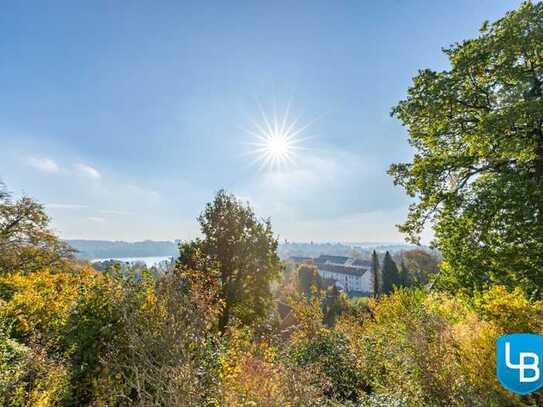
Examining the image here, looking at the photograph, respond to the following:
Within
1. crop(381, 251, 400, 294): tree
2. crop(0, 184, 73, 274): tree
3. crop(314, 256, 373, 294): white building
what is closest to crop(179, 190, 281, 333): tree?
crop(0, 184, 73, 274): tree

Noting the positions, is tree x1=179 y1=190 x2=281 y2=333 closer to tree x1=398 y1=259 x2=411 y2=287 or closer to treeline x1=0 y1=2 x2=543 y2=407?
treeline x1=0 y1=2 x2=543 y2=407

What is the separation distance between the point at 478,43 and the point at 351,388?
383 inches

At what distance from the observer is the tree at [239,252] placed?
15438mm

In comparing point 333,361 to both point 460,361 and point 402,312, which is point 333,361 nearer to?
point 460,361

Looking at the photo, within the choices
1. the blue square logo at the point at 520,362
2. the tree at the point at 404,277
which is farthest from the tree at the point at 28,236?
the tree at the point at 404,277

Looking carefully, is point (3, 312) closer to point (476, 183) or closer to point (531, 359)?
point (531, 359)

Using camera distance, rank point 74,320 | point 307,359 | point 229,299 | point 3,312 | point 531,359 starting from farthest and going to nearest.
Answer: point 229,299 → point 307,359 → point 3,312 → point 74,320 → point 531,359

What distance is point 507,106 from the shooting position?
25.1ft

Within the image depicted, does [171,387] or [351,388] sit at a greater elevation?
[171,387]

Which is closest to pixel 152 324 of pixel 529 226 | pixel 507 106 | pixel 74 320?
pixel 74 320

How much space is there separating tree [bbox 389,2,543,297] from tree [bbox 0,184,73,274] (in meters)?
18.1

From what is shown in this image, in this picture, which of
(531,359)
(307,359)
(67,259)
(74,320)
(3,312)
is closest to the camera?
(531,359)

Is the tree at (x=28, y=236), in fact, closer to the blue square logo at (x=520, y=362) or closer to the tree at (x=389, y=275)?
the blue square logo at (x=520, y=362)

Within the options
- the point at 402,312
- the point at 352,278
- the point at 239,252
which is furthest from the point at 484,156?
the point at 352,278
